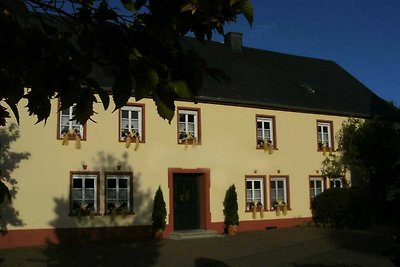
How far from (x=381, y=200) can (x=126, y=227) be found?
11.7 metres

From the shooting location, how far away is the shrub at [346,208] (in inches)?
768

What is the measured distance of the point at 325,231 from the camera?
18.6 meters

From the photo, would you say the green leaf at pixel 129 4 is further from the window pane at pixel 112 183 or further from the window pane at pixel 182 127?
the window pane at pixel 182 127

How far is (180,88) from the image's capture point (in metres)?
2.46

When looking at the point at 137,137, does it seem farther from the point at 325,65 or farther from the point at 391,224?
the point at 325,65

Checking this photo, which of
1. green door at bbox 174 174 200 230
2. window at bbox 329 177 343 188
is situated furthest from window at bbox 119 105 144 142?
window at bbox 329 177 343 188

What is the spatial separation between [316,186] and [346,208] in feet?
7.81

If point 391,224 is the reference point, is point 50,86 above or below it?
above

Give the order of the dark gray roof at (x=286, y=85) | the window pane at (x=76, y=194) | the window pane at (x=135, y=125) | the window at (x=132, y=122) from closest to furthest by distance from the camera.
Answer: the window pane at (x=76, y=194), the window at (x=132, y=122), the window pane at (x=135, y=125), the dark gray roof at (x=286, y=85)

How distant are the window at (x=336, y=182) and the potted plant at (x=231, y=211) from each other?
536 centimetres

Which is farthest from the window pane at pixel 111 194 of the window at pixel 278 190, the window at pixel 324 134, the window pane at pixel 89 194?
the window at pixel 324 134

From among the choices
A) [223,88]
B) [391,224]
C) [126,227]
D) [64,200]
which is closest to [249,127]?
[223,88]

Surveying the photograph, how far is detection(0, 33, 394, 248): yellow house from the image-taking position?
52.7 feet

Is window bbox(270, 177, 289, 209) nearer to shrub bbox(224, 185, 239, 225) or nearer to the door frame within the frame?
shrub bbox(224, 185, 239, 225)
